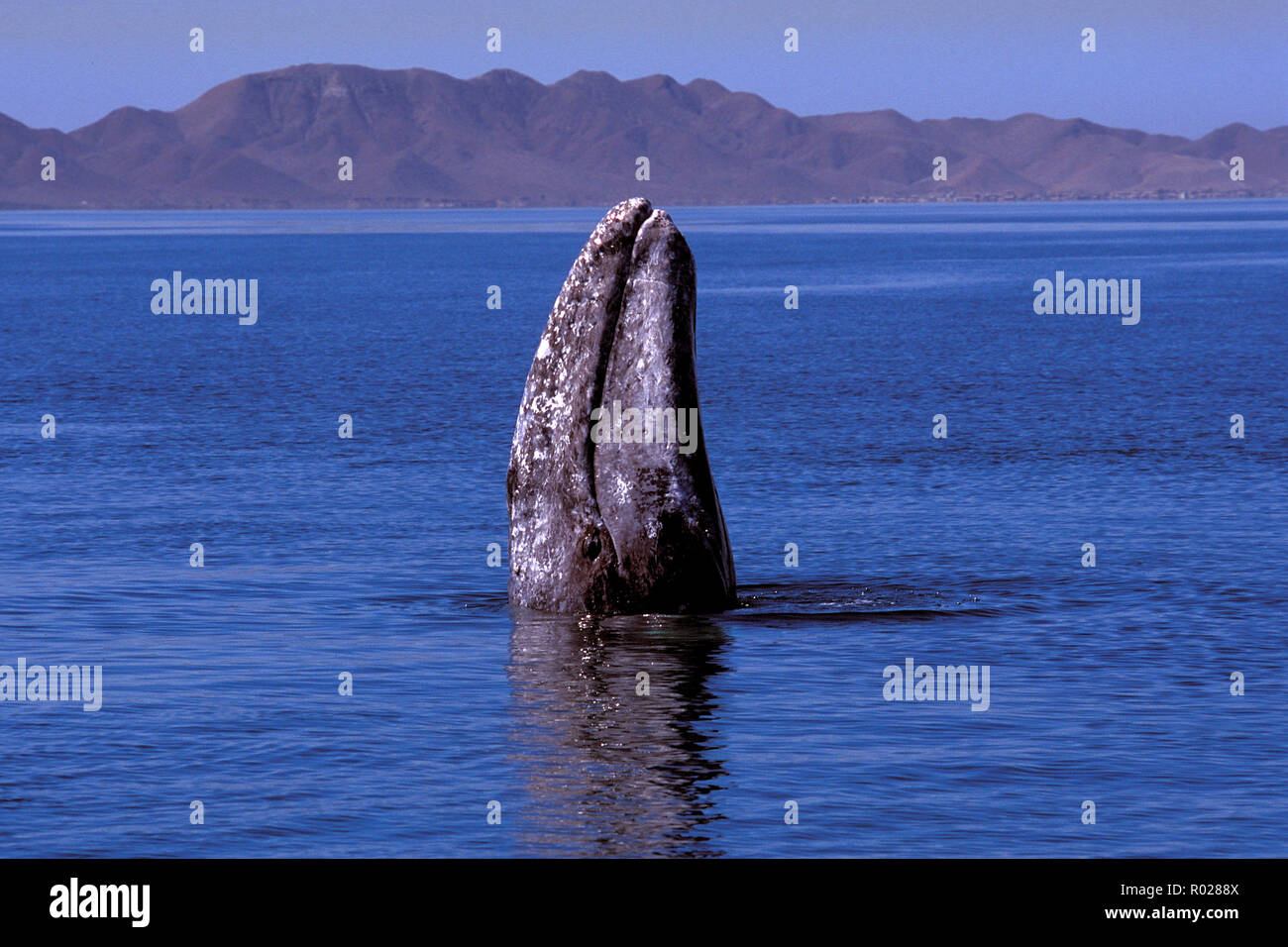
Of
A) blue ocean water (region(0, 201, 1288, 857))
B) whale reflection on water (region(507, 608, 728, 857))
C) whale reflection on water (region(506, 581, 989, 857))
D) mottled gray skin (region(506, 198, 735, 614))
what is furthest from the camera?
mottled gray skin (region(506, 198, 735, 614))

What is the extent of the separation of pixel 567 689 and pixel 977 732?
149 inches

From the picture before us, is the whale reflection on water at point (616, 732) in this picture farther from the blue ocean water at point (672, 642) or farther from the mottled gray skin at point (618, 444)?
the mottled gray skin at point (618, 444)

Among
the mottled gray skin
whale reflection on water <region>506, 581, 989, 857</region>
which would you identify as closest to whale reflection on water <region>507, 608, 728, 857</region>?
whale reflection on water <region>506, 581, 989, 857</region>

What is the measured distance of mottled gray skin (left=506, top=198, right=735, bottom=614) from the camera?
1955 cm

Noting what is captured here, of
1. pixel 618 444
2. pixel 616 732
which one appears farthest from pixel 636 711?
pixel 618 444

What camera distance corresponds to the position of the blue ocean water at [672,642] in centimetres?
1376

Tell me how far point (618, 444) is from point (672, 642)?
6.83 feet

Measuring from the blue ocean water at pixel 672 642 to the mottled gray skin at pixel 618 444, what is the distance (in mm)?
747

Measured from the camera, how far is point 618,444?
19594 millimetres

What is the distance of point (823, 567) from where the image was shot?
24375 millimetres

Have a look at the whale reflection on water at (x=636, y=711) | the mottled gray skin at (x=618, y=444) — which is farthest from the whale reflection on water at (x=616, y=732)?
the mottled gray skin at (x=618, y=444)

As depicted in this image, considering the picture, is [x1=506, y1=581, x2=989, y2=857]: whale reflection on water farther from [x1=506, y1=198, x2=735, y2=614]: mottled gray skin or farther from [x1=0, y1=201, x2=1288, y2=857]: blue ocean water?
[x1=506, y1=198, x2=735, y2=614]: mottled gray skin

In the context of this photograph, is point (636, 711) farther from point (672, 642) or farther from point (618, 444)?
point (618, 444)

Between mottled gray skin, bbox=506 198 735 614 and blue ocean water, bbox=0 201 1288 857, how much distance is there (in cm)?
75
